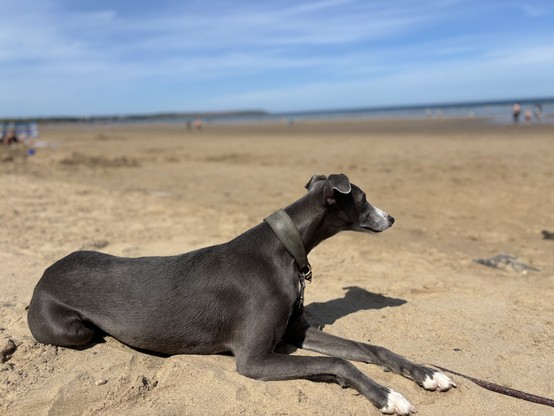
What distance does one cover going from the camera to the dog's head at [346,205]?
15.0 feet

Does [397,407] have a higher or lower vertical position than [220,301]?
lower

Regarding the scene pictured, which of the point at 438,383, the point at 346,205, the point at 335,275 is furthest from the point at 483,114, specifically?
the point at 438,383

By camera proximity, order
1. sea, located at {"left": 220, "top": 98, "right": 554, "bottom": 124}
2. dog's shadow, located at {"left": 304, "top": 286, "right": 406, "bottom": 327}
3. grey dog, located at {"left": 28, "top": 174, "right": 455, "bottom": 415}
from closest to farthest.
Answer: grey dog, located at {"left": 28, "top": 174, "right": 455, "bottom": 415} → dog's shadow, located at {"left": 304, "top": 286, "right": 406, "bottom": 327} → sea, located at {"left": 220, "top": 98, "right": 554, "bottom": 124}

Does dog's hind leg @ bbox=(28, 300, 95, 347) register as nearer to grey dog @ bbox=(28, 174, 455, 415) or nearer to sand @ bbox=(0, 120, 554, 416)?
grey dog @ bbox=(28, 174, 455, 415)

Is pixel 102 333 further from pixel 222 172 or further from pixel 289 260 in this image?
pixel 222 172

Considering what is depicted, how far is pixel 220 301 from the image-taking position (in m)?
4.38

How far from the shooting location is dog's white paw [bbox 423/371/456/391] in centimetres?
404

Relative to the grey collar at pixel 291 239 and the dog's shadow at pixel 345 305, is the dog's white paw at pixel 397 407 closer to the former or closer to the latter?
the grey collar at pixel 291 239

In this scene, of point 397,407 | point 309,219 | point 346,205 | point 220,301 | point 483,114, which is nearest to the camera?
point 397,407

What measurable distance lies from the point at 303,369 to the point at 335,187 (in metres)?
1.58

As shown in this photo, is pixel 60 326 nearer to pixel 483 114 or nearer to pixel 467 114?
pixel 483 114

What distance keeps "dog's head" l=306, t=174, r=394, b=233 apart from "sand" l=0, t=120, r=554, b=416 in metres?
1.13

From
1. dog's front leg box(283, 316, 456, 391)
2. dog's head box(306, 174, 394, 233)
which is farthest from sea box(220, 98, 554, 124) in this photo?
dog's front leg box(283, 316, 456, 391)

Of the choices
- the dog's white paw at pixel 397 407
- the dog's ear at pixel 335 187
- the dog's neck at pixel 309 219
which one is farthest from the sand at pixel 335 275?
the dog's ear at pixel 335 187
